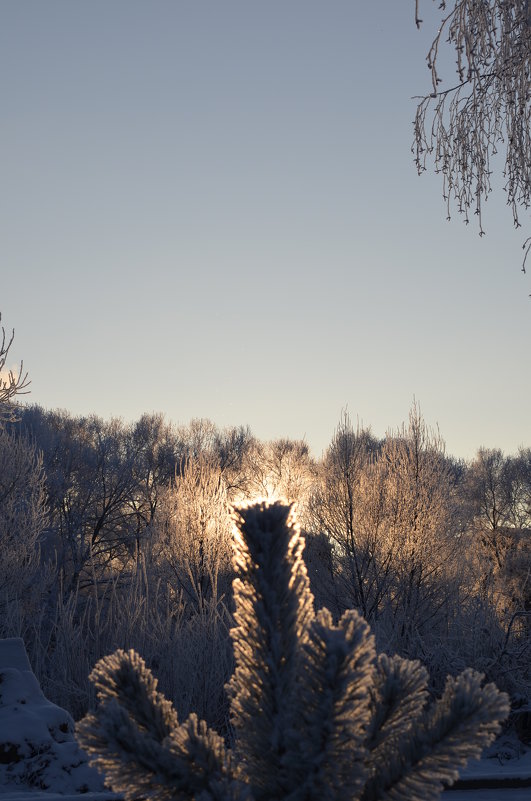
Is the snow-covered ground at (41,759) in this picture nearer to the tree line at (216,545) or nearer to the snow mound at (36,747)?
the snow mound at (36,747)

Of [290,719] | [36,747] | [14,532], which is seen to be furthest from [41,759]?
[14,532]

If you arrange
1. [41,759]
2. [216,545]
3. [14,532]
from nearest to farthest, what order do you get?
1. [41,759]
2. [14,532]
3. [216,545]

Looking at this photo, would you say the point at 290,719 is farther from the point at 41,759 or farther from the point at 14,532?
the point at 14,532

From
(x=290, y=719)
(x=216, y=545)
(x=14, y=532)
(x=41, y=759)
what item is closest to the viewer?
(x=290, y=719)

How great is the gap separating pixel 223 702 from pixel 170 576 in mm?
11121

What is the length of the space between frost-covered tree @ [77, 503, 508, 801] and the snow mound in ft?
12.6

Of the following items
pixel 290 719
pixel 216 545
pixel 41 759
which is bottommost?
pixel 41 759

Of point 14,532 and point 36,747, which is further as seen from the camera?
point 14,532

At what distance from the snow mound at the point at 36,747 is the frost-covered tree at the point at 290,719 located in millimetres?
3853

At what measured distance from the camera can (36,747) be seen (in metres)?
5.07

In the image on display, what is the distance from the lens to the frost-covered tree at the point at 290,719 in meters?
1.44

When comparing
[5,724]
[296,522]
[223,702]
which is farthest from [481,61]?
[223,702]

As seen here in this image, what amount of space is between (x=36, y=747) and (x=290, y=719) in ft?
14.0

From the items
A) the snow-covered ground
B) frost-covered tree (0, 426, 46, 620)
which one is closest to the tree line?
frost-covered tree (0, 426, 46, 620)
